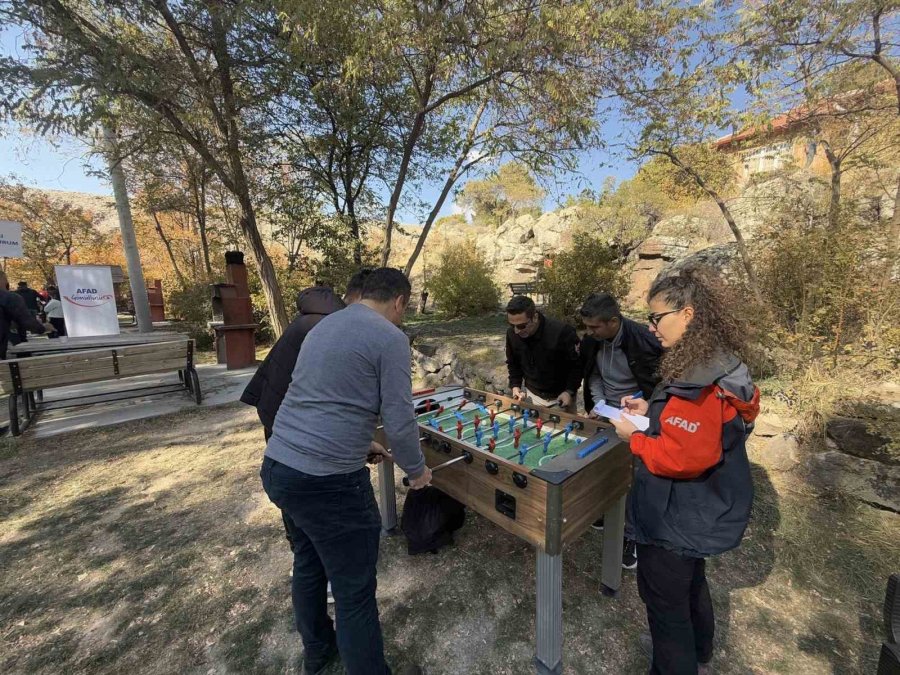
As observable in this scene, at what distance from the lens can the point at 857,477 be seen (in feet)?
9.68

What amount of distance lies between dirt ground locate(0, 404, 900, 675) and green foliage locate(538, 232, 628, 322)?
4256 mm

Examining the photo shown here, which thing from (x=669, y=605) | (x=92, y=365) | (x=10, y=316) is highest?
(x=10, y=316)

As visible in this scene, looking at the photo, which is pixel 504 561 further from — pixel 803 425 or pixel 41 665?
pixel 803 425

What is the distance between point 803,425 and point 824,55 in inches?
232

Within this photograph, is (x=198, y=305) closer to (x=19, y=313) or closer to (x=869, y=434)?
(x=19, y=313)

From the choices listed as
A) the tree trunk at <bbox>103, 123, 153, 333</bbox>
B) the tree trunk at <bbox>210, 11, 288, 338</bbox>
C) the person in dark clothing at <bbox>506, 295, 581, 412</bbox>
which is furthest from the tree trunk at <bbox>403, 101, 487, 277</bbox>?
the tree trunk at <bbox>103, 123, 153, 333</bbox>

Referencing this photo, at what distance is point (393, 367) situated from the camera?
1.47 metres

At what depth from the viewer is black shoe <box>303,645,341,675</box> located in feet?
5.91

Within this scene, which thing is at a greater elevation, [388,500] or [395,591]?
[388,500]

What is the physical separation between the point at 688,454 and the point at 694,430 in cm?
9

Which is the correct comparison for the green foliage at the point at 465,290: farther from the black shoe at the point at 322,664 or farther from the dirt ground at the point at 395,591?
the black shoe at the point at 322,664

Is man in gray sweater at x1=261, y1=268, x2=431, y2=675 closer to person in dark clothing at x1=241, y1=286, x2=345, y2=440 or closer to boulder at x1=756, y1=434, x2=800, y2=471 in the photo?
person in dark clothing at x1=241, y1=286, x2=345, y2=440

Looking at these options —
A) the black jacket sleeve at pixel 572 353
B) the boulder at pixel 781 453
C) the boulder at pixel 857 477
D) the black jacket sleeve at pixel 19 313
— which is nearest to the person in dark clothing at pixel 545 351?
the black jacket sleeve at pixel 572 353

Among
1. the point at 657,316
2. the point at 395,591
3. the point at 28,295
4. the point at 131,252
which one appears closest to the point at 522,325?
the point at 657,316
